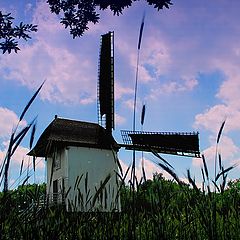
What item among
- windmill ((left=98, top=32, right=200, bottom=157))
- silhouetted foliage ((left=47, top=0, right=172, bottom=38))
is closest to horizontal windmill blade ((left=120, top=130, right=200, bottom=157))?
windmill ((left=98, top=32, right=200, bottom=157))

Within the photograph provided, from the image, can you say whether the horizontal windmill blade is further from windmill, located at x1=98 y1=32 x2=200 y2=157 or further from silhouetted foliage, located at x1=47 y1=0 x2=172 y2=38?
silhouetted foliage, located at x1=47 y1=0 x2=172 y2=38

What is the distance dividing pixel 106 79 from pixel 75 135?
471 centimetres

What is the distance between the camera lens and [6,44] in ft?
27.5

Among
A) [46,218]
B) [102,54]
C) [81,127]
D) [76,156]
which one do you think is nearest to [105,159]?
[76,156]

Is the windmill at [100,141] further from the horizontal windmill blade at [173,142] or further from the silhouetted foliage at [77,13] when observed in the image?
the silhouetted foliage at [77,13]

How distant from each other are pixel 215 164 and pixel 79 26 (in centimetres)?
622

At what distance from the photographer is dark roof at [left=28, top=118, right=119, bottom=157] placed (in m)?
32.7

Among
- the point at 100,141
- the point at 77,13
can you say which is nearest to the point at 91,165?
the point at 100,141

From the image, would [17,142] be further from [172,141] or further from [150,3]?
[172,141]

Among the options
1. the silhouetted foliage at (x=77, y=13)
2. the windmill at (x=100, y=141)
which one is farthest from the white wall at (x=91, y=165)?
the silhouetted foliage at (x=77, y=13)

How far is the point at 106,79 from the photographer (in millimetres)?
34656

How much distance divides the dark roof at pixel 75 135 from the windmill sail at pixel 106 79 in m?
1.24

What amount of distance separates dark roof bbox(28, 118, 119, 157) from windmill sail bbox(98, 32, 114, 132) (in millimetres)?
1237

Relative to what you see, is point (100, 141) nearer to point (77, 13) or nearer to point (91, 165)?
point (91, 165)
